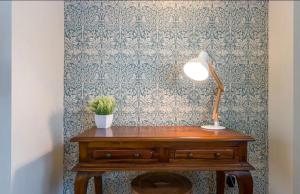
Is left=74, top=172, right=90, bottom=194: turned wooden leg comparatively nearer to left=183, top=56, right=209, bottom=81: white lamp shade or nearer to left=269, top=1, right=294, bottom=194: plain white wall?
left=183, top=56, right=209, bottom=81: white lamp shade

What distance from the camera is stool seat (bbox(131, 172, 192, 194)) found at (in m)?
1.20

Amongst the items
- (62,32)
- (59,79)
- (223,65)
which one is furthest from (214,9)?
(59,79)

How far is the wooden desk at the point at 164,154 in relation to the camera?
1.18 m

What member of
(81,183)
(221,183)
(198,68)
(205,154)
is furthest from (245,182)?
(81,183)

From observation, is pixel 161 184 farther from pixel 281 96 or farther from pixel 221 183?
pixel 281 96

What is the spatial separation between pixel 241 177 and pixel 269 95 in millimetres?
720

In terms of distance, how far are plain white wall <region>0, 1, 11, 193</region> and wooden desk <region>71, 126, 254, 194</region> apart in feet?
1.06

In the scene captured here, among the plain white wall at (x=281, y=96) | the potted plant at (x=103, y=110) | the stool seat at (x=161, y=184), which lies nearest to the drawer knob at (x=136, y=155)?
the stool seat at (x=161, y=184)

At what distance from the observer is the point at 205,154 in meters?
1.21

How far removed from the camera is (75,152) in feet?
5.36

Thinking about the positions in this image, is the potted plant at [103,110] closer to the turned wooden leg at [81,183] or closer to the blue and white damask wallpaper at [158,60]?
the blue and white damask wallpaper at [158,60]

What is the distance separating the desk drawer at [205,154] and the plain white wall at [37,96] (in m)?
0.82

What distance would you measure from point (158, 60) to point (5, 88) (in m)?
0.98

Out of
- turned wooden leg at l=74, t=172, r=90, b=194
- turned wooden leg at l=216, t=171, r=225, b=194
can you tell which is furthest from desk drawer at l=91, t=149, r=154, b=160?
turned wooden leg at l=216, t=171, r=225, b=194
